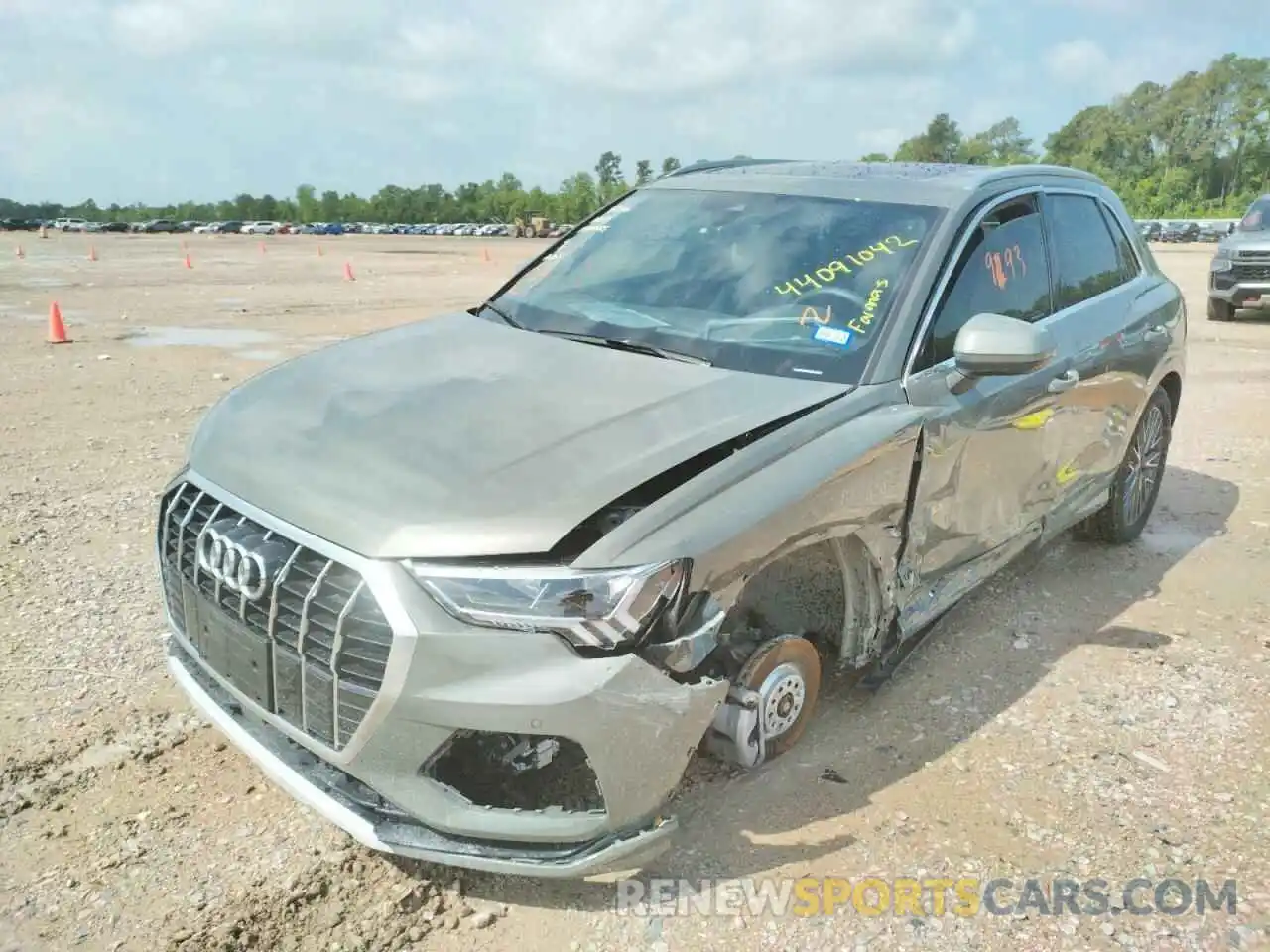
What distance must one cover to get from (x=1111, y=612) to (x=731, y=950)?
118 inches

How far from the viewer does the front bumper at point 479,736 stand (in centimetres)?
239

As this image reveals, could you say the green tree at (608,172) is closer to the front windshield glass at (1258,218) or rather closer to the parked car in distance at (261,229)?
the parked car in distance at (261,229)

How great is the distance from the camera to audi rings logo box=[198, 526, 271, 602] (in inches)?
102

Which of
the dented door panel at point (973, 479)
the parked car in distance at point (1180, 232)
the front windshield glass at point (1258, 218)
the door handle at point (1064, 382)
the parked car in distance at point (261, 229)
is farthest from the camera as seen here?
the parked car in distance at point (261, 229)

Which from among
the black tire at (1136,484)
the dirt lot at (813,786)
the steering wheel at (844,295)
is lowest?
the dirt lot at (813,786)

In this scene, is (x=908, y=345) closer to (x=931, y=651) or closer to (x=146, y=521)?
(x=931, y=651)

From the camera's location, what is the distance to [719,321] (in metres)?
3.64

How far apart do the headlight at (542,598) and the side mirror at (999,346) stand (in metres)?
1.60

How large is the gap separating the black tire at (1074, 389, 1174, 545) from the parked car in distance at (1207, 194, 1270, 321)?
1150cm

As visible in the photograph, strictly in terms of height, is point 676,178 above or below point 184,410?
above

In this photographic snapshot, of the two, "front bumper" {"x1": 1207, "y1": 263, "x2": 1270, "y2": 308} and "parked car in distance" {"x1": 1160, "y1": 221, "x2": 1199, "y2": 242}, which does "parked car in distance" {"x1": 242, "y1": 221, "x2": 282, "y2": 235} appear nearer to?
"parked car in distance" {"x1": 1160, "y1": 221, "x2": 1199, "y2": 242}

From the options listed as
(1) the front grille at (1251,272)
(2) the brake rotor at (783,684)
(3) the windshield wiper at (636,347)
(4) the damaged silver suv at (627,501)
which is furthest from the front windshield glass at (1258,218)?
(2) the brake rotor at (783,684)

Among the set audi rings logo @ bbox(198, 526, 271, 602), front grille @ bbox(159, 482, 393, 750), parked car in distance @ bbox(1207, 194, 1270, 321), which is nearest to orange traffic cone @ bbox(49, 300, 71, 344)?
front grille @ bbox(159, 482, 393, 750)

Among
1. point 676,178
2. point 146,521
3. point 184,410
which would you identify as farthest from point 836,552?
point 184,410
